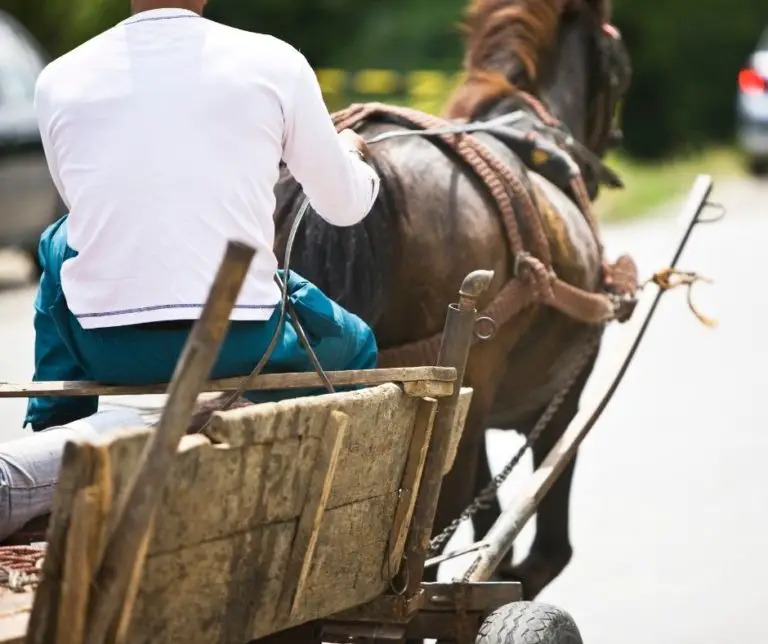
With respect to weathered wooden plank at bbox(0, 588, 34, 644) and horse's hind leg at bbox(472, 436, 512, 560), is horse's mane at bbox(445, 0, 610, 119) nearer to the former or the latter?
horse's hind leg at bbox(472, 436, 512, 560)

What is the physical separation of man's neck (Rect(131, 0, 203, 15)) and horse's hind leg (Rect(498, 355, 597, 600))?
101 inches

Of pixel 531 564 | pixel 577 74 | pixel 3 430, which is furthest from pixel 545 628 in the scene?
pixel 3 430

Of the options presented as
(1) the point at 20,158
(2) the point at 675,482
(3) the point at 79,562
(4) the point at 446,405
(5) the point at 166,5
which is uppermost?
(5) the point at 166,5

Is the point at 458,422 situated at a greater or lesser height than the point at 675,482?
greater

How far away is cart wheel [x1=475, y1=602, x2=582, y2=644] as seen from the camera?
11.7 feet

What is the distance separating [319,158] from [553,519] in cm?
259

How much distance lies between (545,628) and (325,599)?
1.80 ft

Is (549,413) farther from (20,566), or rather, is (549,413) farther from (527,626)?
(20,566)

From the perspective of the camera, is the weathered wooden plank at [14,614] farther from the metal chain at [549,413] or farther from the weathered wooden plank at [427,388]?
the metal chain at [549,413]

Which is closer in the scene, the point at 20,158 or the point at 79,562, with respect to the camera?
the point at 79,562

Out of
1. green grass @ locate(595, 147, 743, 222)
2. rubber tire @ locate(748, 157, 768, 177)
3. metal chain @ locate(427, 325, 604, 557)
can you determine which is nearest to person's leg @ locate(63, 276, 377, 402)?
metal chain @ locate(427, 325, 604, 557)

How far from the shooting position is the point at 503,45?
19.1 feet

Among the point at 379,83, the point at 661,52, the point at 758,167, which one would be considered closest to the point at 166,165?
the point at 758,167

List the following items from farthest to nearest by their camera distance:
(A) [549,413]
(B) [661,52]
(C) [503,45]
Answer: (B) [661,52] → (C) [503,45] → (A) [549,413]
